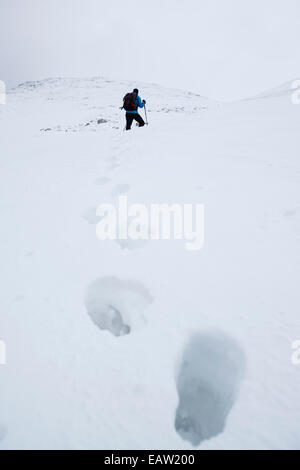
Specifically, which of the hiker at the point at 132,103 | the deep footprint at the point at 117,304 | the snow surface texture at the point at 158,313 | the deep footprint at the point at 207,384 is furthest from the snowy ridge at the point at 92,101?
the deep footprint at the point at 207,384

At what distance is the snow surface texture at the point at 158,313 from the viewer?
6.94ft

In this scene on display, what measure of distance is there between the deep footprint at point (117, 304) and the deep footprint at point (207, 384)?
0.67 m

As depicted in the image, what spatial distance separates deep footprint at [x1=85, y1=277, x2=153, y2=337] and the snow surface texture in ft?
0.05

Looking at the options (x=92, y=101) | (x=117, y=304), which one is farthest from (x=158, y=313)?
(x=92, y=101)

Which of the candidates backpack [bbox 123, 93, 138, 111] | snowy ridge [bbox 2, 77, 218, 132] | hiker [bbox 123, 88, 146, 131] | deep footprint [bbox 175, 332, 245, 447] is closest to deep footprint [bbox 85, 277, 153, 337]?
deep footprint [bbox 175, 332, 245, 447]

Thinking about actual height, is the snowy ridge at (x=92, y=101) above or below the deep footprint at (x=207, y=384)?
above

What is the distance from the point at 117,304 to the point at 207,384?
1281 mm

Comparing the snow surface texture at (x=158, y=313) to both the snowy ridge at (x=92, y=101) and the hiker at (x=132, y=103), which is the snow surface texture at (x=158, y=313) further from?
the snowy ridge at (x=92, y=101)

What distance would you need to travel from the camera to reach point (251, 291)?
293 centimetres

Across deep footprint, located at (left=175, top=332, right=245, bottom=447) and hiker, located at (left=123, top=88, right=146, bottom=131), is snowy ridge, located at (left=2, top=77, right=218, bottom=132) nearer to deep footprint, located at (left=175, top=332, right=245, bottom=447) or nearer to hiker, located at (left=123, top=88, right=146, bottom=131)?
hiker, located at (left=123, top=88, right=146, bottom=131)

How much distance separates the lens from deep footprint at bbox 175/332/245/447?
2238mm

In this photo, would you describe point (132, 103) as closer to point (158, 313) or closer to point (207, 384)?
point (158, 313)

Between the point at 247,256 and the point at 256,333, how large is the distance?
1030 mm
